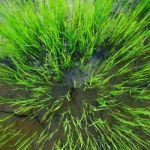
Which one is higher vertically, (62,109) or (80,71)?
(80,71)

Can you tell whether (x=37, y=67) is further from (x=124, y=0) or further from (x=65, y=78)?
(x=124, y=0)

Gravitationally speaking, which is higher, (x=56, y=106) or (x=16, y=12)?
(x=16, y=12)

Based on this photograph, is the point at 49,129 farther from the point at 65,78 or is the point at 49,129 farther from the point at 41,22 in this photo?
the point at 41,22

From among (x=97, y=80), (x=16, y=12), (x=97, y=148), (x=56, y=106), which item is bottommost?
(x=97, y=148)

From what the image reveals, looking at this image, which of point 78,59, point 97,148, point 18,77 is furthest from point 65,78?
point 97,148

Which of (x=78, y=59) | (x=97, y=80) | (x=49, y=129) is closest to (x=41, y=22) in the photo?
(x=78, y=59)

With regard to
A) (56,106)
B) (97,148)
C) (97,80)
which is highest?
(97,80)
